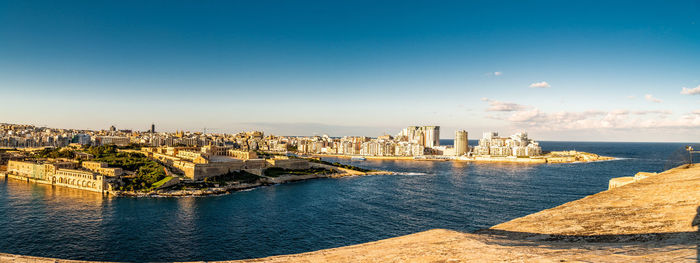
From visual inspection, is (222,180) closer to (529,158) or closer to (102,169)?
(102,169)

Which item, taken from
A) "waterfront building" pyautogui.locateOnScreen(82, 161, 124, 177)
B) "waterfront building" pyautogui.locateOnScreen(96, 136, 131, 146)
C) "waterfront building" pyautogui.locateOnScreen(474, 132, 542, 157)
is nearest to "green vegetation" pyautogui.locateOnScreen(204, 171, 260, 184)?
"waterfront building" pyautogui.locateOnScreen(82, 161, 124, 177)

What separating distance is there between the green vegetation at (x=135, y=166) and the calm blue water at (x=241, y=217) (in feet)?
14.1

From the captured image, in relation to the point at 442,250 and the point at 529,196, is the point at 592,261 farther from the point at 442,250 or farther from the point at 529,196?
the point at 529,196

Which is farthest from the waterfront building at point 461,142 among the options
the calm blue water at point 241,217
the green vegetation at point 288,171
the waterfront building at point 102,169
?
the waterfront building at point 102,169

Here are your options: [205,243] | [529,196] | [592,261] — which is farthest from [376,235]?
[529,196]

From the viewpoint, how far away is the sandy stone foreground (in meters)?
5.10

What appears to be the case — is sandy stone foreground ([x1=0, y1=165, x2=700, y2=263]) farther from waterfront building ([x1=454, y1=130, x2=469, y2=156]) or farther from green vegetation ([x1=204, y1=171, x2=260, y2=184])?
waterfront building ([x1=454, y1=130, x2=469, y2=156])

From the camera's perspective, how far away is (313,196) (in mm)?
40875

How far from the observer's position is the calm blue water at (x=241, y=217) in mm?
21647

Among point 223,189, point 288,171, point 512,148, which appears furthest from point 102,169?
Answer: point 512,148

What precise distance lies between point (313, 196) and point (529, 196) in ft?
79.9

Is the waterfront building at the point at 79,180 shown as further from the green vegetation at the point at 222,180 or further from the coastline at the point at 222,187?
the green vegetation at the point at 222,180

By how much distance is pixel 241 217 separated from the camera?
1159 inches

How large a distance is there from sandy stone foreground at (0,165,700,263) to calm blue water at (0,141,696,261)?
50.6ft
